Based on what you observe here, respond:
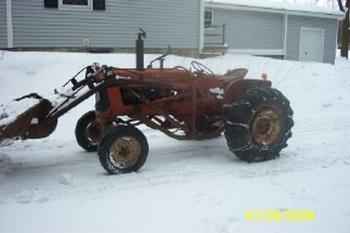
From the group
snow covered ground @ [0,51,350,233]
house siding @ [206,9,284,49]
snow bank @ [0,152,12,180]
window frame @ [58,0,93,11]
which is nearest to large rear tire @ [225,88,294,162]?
snow covered ground @ [0,51,350,233]

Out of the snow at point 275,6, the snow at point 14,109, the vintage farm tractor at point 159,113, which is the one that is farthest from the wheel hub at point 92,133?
the snow at point 275,6

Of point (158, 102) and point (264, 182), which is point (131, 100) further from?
point (264, 182)

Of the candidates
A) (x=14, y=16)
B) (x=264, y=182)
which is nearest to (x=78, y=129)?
(x=264, y=182)

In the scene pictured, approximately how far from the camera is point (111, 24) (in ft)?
50.6

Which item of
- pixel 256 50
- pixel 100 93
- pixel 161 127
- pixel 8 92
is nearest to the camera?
pixel 100 93

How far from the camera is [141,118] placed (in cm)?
641

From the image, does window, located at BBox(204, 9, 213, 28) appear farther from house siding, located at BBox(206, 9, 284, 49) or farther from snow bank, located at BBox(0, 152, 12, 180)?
snow bank, located at BBox(0, 152, 12, 180)

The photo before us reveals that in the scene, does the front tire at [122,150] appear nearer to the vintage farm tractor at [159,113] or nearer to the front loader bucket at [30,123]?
the vintage farm tractor at [159,113]

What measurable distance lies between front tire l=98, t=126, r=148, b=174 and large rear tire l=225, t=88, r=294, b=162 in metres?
1.31

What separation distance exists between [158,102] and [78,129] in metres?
1.39

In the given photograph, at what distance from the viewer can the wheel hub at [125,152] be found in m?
5.82

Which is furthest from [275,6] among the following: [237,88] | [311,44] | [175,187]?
[175,187]

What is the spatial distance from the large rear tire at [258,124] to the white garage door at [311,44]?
17.9 metres

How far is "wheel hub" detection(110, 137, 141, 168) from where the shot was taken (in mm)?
5820
